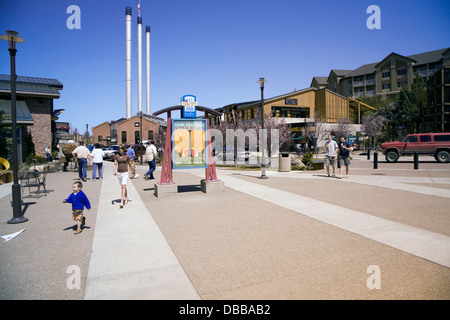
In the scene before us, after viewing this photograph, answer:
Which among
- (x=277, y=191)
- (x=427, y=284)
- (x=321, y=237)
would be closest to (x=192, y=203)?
(x=277, y=191)

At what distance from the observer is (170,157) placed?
10.4 m

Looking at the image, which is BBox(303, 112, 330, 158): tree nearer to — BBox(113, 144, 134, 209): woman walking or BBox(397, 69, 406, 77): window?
BBox(113, 144, 134, 209): woman walking

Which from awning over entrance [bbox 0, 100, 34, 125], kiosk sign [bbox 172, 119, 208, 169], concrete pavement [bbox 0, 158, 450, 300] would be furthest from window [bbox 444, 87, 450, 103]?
awning over entrance [bbox 0, 100, 34, 125]

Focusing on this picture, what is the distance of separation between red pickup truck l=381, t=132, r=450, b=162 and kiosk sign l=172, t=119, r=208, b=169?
1757cm

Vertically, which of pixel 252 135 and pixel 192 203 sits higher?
pixel 252 135

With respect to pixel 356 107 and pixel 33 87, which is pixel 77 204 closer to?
pixel 33 87

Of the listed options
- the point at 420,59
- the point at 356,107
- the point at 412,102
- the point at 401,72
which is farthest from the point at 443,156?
the point at 420,59

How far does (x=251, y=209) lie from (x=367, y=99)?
2701 inches

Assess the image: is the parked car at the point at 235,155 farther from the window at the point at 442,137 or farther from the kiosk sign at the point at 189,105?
the window at the point at 442,137

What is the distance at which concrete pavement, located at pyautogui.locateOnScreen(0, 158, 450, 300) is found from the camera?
12.1ft

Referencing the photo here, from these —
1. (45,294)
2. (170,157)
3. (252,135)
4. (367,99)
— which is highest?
(367,99)

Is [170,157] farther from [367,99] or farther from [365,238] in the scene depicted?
[367,99]

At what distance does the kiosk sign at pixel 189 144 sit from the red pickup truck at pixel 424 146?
17568 mm

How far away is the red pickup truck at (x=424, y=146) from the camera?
21172 millimetres
